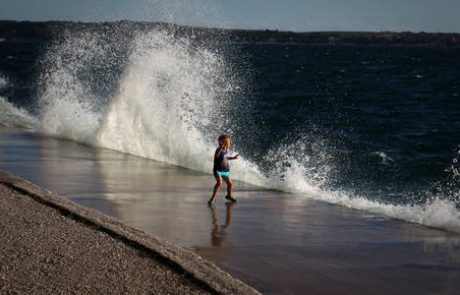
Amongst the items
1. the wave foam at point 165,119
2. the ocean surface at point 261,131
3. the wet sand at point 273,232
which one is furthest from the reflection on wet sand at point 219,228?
the wave foam at point 165,119

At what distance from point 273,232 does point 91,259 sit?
2.34m

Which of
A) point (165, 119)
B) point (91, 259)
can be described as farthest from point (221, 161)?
point (165, 119)

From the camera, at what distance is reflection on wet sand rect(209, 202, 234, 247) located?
6.96 metres

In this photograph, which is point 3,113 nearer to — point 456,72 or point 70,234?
point 70,234

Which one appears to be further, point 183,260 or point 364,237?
point 364,237

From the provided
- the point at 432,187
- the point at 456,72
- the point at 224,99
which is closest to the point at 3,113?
the point at 224,99

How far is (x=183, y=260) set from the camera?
228 inches

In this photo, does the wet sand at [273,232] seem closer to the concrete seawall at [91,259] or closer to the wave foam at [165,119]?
the concrete seawall at [91,259]

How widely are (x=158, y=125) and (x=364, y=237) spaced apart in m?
8.72

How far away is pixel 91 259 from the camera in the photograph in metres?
5.61

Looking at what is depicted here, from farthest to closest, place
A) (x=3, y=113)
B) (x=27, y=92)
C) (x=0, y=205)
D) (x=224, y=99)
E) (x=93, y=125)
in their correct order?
(x=27, y=92) < (x=224, y=99) < (x=3, y=113) < (x=93, y=125) < (x=0, y=205)

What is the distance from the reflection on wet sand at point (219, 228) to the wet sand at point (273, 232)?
0.01 metres

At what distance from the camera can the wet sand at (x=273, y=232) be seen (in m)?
5.89

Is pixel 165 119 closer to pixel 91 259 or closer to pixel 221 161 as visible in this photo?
pixel 221 161
